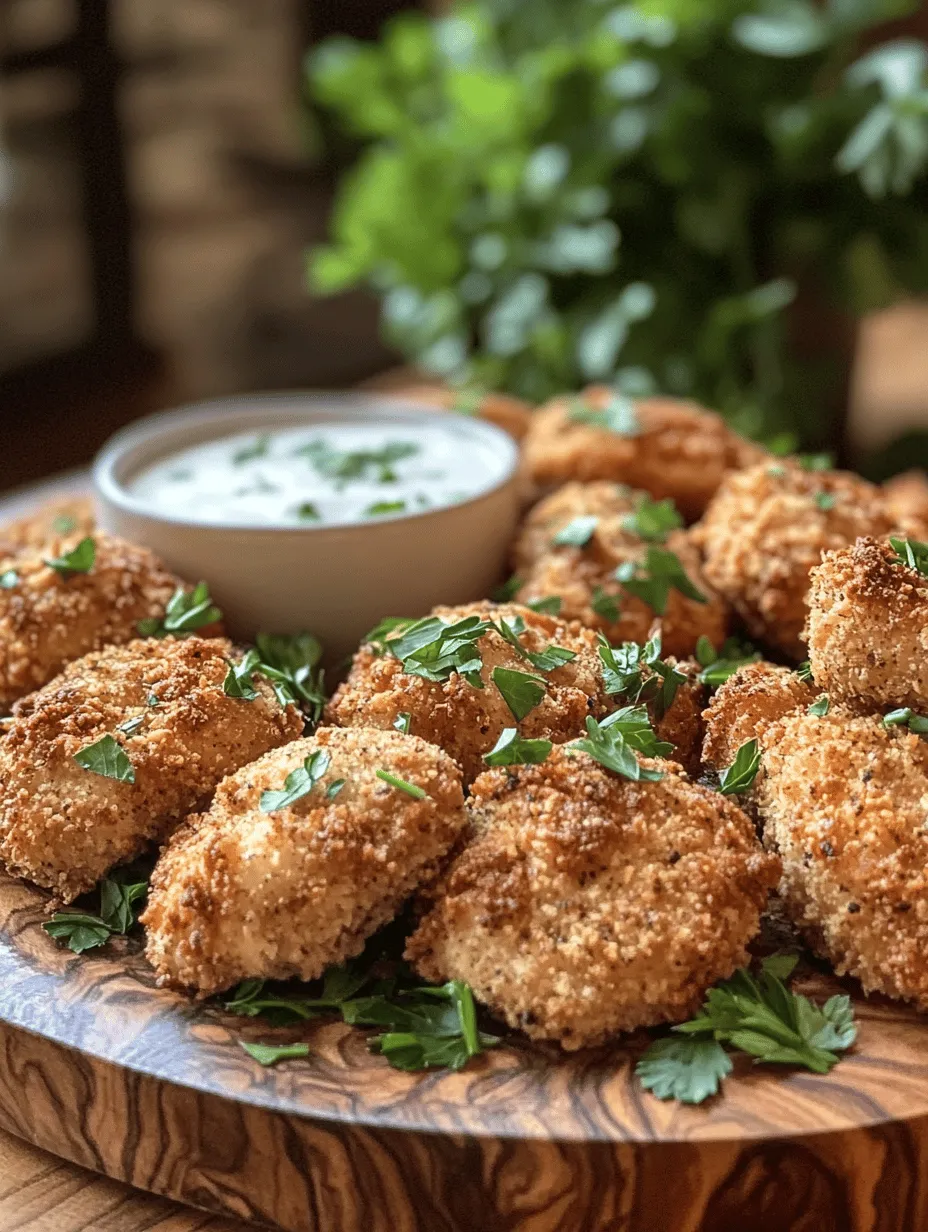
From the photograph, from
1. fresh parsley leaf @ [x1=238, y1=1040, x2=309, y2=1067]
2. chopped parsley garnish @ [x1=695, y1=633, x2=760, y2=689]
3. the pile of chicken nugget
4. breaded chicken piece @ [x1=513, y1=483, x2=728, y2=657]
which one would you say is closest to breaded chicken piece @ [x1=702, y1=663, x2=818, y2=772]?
the pile of chicken nugget

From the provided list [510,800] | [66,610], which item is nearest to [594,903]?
[510,800]

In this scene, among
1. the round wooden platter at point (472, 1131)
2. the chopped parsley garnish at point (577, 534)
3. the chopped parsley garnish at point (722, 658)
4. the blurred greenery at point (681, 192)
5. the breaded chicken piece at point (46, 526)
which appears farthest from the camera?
the blurred greenery at point (681, 192)

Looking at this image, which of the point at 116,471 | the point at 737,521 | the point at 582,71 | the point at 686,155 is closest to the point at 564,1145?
the point at 737,521

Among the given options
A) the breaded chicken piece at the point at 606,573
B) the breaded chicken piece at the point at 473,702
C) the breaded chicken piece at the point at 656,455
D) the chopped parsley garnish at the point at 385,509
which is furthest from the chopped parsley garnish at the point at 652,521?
the breaded chicken piece at the point at 473,702

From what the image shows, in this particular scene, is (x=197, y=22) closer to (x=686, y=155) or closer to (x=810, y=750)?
(x=686, y=155)

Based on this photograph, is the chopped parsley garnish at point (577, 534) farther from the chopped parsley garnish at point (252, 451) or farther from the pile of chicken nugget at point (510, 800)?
the chopped parsley garnish at point (252, 451)

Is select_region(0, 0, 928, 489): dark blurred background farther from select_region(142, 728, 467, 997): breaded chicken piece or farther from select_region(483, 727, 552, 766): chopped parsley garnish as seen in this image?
select_region(142, 728, 467, 997): breaded chicken piece

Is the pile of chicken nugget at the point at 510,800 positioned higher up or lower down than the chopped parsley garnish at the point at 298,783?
lower down

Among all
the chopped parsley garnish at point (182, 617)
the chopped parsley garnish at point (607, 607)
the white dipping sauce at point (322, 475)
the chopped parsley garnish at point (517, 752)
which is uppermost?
the white dipping sauce at point (322, 475)

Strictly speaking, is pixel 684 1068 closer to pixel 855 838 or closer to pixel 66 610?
pixel 855 838
